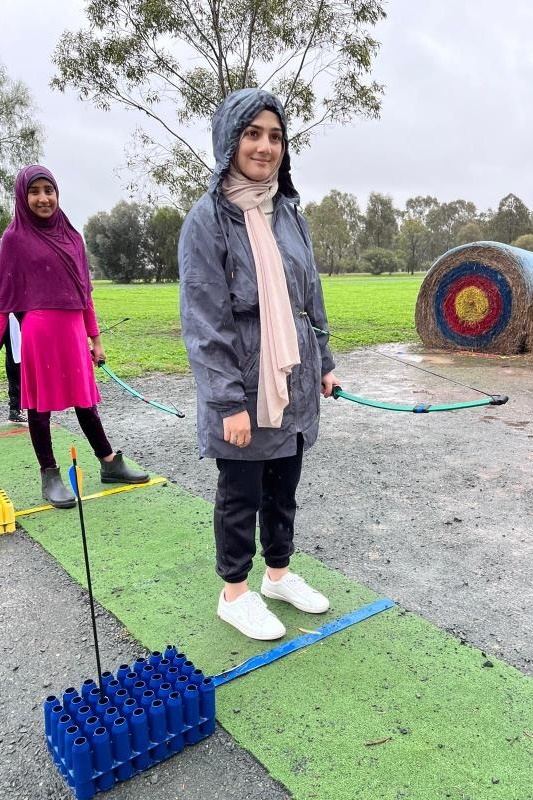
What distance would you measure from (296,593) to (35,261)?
2.41 meters

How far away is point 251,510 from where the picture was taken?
2498 mm

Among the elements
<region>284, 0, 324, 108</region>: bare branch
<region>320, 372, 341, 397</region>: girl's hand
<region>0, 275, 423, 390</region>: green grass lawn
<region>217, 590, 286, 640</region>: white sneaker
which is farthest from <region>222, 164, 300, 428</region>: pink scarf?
<region>284, 0, 324, 108</region>: bare branch

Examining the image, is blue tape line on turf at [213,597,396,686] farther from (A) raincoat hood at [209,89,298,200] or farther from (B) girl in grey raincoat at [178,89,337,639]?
(A) raincoat hood at [209,89,298,200]

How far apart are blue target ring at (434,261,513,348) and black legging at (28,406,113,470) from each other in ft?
24.5

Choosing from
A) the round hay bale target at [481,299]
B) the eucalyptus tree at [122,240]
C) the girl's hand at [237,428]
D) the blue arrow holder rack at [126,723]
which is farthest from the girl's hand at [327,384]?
the eucalyptus tree at [122,240]

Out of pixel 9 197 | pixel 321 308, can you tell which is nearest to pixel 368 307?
pixel 321 308

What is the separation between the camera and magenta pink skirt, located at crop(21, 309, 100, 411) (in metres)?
3.81

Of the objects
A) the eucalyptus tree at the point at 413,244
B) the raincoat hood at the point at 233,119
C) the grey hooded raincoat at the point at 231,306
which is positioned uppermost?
the eucalyptus tree at the point at 413,244

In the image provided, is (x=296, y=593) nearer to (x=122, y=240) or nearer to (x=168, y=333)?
(x=168, y=333)

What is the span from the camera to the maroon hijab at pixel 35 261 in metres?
3.69

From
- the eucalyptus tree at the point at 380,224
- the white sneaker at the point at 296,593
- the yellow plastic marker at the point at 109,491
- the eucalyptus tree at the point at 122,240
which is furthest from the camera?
the eucalyptus tree at the point at 380,224

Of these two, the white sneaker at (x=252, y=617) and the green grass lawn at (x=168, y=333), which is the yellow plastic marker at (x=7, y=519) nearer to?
the white sneaker at (x=252, y=617)

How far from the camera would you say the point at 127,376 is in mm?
8742

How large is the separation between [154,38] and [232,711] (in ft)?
39.1
